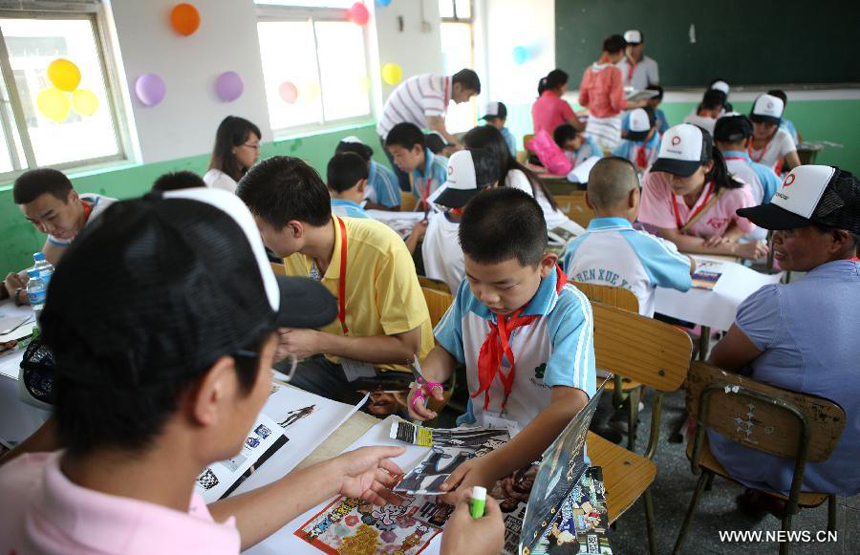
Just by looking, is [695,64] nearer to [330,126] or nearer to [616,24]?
[616,24]

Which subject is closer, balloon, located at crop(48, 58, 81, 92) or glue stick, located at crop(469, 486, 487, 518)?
glue stick, located at crop(469, 486, 487, 518)

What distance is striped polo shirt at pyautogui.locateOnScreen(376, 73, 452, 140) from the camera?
5.12 meters

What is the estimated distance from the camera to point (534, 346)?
1.49 metres

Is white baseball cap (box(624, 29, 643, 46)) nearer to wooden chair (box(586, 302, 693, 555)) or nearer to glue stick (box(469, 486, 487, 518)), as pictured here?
wooden chair (box(586, 302, 693, 555))

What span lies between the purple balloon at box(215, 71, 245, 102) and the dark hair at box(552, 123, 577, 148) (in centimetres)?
304

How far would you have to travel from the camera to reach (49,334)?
0.56 m

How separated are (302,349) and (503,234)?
718 millimetres

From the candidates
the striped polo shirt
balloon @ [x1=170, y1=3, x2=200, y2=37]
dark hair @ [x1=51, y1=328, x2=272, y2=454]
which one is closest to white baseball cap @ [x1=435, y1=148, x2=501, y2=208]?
dark hair @ [x1=51, y1=328, x2=272, y2=454]

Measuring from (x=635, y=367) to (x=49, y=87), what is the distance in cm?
448

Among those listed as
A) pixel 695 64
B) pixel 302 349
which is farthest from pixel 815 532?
pixel 695 64

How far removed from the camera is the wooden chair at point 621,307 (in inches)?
78.0

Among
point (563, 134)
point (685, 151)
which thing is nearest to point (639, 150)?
point (563, 134)

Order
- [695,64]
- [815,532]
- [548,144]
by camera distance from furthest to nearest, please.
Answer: [695,64] → [548,144] → [815,532]

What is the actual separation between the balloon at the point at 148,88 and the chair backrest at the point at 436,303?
11.9 feet
